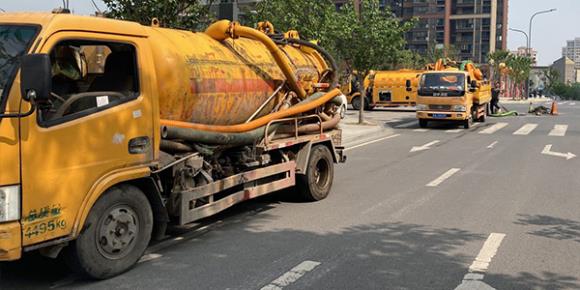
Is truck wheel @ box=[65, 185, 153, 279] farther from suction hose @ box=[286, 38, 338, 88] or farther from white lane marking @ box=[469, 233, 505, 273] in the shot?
suction hose @ box=[286, 38, 338, 88]

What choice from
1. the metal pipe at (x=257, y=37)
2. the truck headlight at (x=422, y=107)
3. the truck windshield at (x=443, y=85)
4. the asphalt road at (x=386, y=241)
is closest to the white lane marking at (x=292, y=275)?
the asphalt road at (x=386, y=241)

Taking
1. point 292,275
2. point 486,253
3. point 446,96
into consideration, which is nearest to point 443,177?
point 486,253

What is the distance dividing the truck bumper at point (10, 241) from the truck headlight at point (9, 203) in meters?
0.05

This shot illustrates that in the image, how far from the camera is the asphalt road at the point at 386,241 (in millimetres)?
5117

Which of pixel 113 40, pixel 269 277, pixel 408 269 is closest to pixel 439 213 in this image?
pixel 408 269

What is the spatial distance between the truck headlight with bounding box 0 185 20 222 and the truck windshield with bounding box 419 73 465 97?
2055cm

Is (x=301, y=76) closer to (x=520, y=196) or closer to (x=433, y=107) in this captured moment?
(x=520, y=196)

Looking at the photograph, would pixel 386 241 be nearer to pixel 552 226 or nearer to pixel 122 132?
pixel 552 226

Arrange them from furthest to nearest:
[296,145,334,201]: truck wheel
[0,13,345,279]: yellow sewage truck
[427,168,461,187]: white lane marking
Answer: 1. [427,168,461,187]: white lane marking
2. [296,145,334,201]: truck wheel
3. [0,13,345,279]: yellow sewage truck

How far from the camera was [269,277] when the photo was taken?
204 inches

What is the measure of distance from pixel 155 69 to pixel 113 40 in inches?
22.4

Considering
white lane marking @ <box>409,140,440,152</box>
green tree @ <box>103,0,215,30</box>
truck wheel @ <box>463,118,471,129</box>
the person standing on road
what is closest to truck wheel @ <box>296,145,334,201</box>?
green tree @ <box>103,0,215,30</box>

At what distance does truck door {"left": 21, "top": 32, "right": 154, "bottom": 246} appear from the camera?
4.34 m

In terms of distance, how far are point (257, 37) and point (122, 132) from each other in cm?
318
